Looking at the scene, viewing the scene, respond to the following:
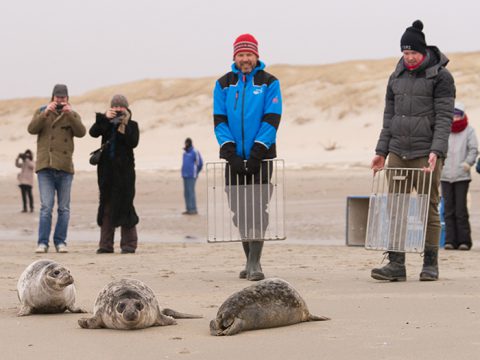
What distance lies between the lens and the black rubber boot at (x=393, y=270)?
909 cm

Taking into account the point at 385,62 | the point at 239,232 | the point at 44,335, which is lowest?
the point at 44,335

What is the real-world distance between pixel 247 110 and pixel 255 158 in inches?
17.5

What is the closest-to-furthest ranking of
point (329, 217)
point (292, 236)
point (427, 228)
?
point (427, 228)
point (292, 236)
point (329, 217)

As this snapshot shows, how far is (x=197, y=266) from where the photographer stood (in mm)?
11133

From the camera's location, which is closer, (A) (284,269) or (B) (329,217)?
(A) (284,269)

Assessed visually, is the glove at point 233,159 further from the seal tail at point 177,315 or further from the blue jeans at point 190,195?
the blue jeans at point 190,195

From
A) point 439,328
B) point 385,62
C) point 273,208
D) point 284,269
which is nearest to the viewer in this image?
point 439,328

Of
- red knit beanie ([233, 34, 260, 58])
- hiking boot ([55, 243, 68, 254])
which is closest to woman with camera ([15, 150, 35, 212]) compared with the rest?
hiking boot ([55, 243, 68, 254])

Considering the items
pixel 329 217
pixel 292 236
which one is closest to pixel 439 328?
pixel 292 236

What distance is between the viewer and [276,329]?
6.61 m

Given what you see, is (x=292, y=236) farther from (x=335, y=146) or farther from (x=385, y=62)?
(x=385, y=62)

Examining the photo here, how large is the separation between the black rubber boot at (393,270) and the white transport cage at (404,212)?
9cm

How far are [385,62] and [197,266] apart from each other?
6592 centimetres

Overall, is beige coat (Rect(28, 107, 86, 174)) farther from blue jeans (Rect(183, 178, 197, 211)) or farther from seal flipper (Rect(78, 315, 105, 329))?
blue jeans (Rect(183, 178, 197, 211))
